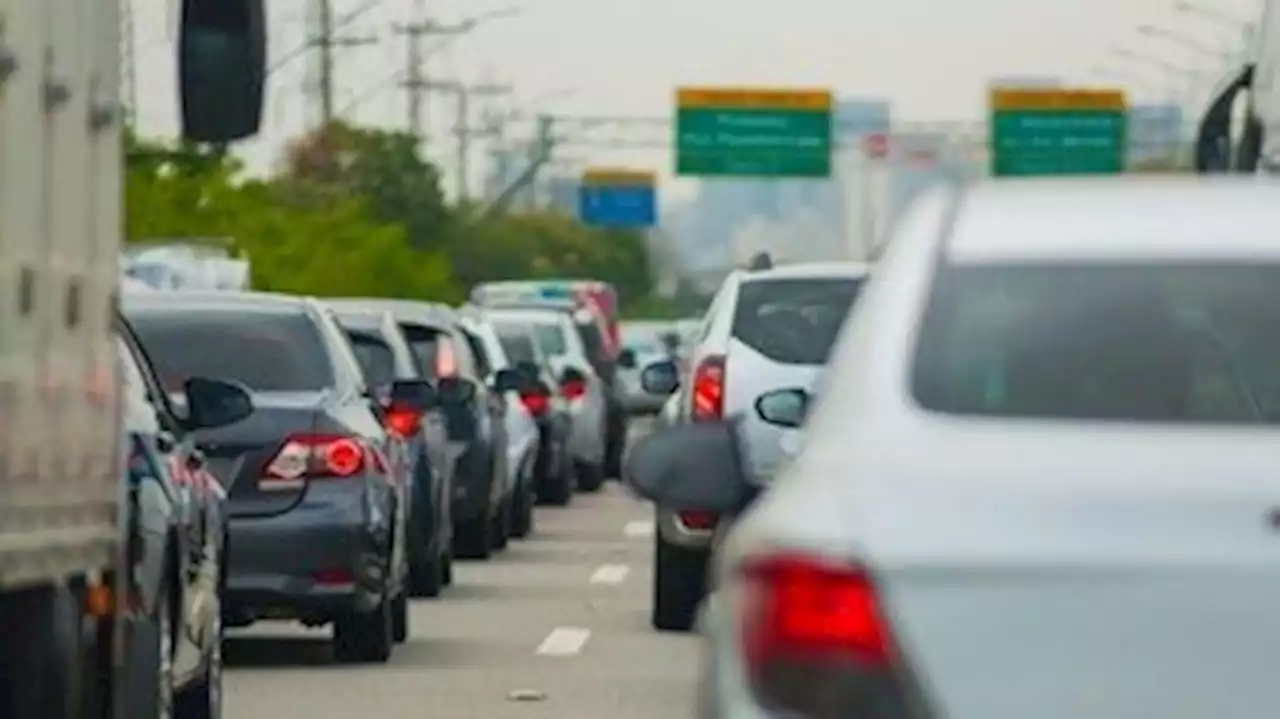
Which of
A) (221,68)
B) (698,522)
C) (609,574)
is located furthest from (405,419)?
(221,68)

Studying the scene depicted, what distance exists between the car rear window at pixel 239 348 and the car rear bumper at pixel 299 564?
0.80m

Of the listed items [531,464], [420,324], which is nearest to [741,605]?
[420,324]

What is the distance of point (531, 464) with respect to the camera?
122 feet

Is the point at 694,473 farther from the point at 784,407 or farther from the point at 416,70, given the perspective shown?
the point at 416,70

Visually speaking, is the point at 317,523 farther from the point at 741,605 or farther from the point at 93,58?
the point at 741,605

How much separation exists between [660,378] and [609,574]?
9.74 ft

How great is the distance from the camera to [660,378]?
89.3ft

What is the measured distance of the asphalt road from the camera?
733 inches

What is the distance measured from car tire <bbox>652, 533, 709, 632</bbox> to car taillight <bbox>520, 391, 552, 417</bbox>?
50.6 ft

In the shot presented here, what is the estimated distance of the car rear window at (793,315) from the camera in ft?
70.5

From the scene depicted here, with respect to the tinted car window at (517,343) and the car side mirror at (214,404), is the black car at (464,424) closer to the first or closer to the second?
the tinted car window at (517,343)

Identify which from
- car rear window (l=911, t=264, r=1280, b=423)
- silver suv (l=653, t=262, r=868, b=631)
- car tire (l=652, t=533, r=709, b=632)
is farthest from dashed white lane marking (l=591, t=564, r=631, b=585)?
car rear window (l=911, t=264, r=1280, b=423)

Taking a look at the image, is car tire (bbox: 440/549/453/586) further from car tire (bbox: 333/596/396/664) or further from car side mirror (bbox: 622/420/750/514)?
car side mirror (bbox: 622/420/750/514)

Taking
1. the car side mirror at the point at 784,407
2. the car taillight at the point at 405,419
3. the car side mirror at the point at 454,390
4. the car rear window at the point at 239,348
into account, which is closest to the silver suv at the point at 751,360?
the car side mirror at the point at 784,407
